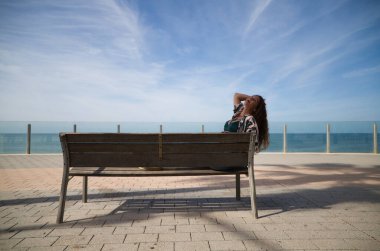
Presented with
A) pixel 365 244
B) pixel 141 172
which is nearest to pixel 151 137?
pixel 141 172

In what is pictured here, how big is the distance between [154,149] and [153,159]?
0.41 feet

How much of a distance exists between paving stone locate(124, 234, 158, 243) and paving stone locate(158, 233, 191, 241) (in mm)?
58

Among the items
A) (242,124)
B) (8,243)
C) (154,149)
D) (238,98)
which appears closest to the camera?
(8,243)

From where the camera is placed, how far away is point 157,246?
8.78 ft

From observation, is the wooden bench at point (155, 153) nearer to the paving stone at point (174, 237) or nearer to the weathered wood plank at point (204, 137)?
the weathered wood plank at point (204, 137)

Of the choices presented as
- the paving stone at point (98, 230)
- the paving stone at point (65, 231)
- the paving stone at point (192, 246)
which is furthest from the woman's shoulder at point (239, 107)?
the paving stone at point (65, 231)

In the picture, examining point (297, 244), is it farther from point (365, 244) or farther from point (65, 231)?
point (65, 231)

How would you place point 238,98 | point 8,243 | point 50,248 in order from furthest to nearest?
point 238,98
point 8,243
point 50,248

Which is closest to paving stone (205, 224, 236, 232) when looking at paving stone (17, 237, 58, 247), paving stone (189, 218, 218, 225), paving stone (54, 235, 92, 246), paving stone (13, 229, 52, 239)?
paving stone (189, 218, 218, 225)

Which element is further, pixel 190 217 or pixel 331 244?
pixel 190 217

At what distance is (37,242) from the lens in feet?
9.04

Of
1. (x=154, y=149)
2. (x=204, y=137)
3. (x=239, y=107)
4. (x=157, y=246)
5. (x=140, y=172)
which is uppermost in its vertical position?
(x=239, y=107)

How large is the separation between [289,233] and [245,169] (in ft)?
3.03

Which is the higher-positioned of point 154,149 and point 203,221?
point 154,149
